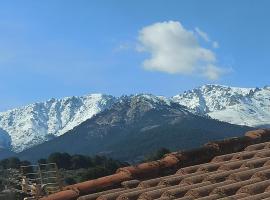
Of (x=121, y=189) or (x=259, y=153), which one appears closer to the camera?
(x=121, y=189)

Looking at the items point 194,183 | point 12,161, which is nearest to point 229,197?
point 194,183

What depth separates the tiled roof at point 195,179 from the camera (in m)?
4.70

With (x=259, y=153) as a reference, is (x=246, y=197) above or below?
below

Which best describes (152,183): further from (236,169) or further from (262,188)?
(262,188)

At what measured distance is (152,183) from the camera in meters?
5.56

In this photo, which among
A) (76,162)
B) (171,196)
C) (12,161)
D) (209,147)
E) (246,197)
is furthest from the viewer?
(12,161)

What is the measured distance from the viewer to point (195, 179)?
210 inches

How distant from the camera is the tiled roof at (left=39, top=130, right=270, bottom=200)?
470cm

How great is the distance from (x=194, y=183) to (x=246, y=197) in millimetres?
967

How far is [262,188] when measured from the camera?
4578 mm

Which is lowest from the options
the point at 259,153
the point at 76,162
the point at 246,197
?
the point at 246,197

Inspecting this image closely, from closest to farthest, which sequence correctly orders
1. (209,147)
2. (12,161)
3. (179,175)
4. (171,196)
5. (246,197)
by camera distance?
(246,197) → (171,196) → (179,175) → (209,147) → (12,161)

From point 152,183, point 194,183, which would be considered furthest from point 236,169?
point 152,183

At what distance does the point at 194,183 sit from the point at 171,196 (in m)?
0.54
